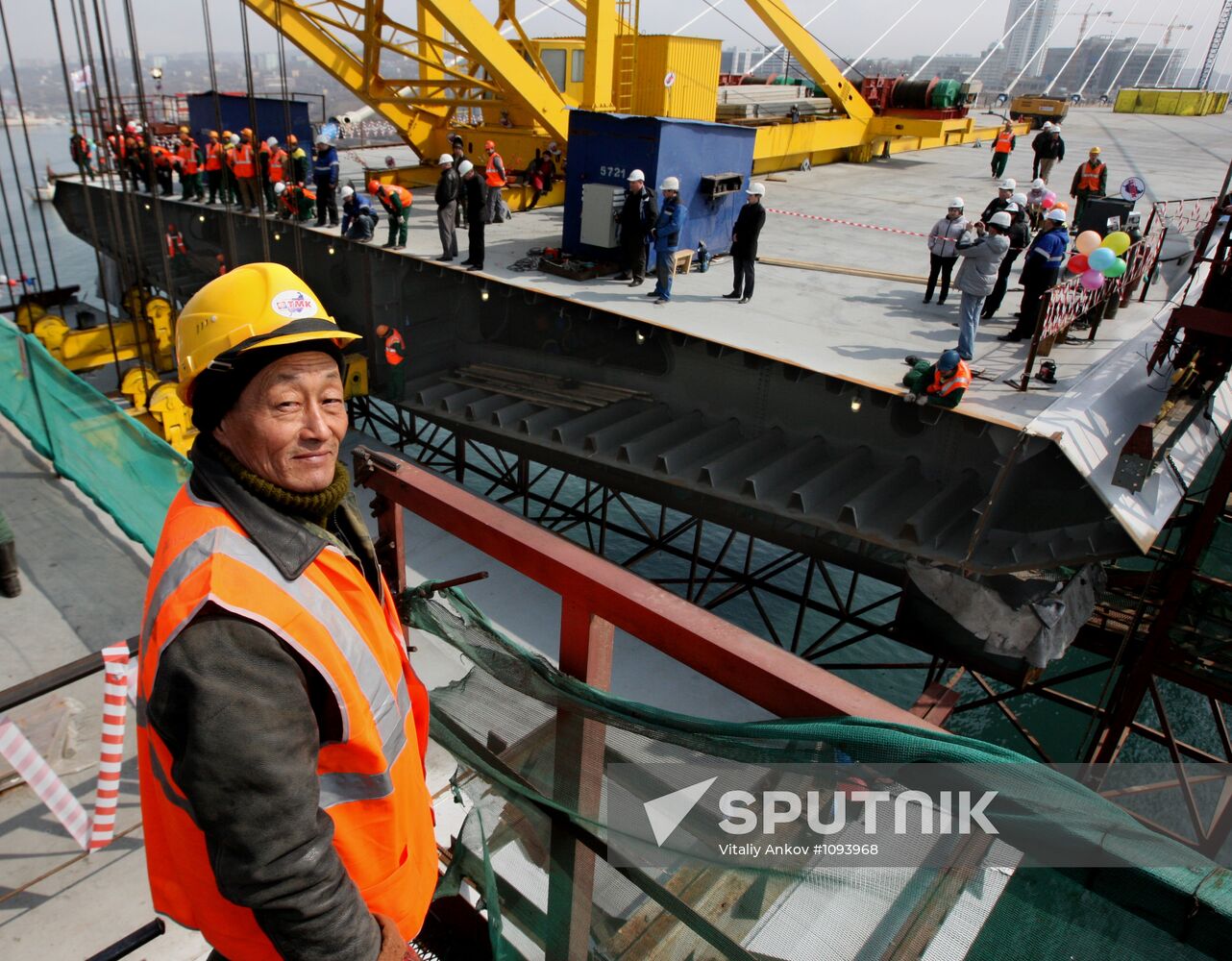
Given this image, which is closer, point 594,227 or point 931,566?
point 931,566

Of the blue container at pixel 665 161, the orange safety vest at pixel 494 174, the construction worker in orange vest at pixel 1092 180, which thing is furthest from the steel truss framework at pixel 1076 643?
the construction worker in orange vest at pixel 1092 180

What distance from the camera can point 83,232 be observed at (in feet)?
83.9

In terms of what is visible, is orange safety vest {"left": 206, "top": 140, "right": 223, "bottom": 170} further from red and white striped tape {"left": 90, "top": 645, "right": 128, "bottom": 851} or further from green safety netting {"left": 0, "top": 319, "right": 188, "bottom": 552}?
red and white striped tape {"left": 90, "top": 645, "right": 128, "bottom": 851}

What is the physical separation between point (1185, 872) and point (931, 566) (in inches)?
346

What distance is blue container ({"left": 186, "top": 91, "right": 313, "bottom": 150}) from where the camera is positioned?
23.1m

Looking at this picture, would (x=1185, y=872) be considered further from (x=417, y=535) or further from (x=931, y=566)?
(x=417, y=535)

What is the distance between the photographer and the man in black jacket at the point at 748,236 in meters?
11.8

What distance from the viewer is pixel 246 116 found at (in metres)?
24.5

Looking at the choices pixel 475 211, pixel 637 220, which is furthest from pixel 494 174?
pixel 637 220

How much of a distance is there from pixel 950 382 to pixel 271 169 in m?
14.7

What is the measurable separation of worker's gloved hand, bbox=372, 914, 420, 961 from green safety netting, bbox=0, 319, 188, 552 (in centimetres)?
621

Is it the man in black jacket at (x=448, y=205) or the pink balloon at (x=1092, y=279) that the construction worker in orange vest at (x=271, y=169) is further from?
the pink balloon at (x=1092, y=279)

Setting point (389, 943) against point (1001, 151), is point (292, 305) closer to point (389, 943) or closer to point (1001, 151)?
point (389, 943)

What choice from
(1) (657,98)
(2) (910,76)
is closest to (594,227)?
(1) (657,98)
